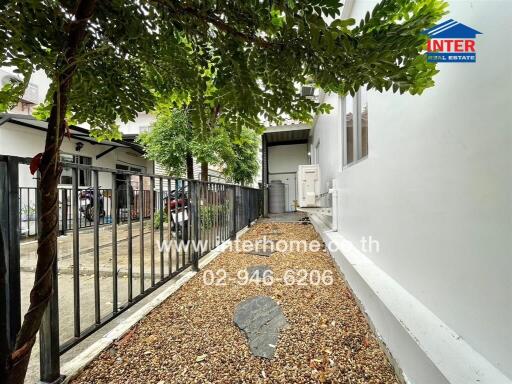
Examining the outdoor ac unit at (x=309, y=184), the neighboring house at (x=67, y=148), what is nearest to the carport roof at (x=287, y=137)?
the outdoor ac unit at (x=309, y=184)

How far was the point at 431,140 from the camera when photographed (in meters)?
1.41

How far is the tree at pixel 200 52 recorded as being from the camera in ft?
2.19

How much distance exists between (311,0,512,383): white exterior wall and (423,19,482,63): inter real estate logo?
0.03 m

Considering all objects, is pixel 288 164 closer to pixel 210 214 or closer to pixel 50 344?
pixel 210 214

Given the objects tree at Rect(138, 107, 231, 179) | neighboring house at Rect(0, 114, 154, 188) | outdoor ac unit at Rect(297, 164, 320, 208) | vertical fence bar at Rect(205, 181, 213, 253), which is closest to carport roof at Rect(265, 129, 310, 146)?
outdoor ac unit at Rect(297, 164, 320, 208)

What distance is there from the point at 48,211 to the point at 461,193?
1595 mm

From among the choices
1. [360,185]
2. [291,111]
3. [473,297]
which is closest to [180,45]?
[291,111]

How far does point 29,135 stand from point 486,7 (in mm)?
9846

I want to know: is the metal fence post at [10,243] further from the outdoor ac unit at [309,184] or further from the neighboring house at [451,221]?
the outdoor ac unit at [309,184]

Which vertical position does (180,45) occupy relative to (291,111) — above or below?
above

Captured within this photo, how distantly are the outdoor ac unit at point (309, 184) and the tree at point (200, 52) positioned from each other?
535cm

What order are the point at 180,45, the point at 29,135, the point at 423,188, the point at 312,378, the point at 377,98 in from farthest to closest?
the point at 29,135 → the point at 377,98 → the point at 423,188 → the point at 312,378 → the point at 180,45

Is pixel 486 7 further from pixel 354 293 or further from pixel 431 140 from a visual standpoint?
pixel 354 293

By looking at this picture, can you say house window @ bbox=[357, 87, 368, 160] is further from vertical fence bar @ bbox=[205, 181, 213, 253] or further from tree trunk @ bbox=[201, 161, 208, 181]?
tree trunk @ bbox=[201, 161, 208, 181]
